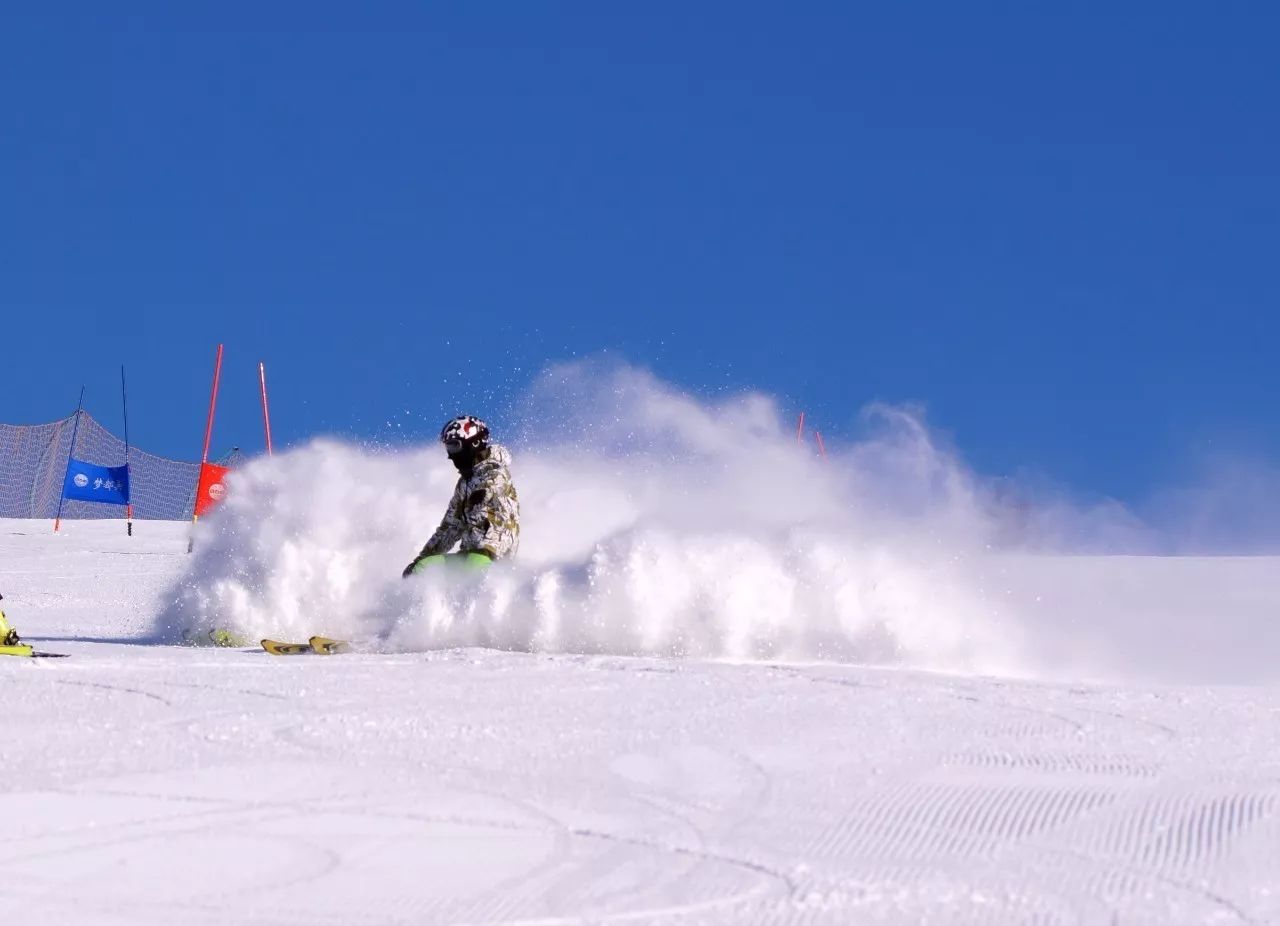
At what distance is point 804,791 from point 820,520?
6.30 m

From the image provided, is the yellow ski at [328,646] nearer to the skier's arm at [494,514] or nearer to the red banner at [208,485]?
the skier's arm at [494,514]

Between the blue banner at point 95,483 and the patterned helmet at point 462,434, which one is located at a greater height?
the blue banner at point 95,483

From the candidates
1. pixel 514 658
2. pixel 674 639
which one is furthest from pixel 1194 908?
pixel 674 639

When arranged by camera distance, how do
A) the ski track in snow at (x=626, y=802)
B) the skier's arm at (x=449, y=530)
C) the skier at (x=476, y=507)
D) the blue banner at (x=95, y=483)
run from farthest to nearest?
the blue banner at (x=95, y=483), the skier's arm at (x=449, y=530), the skier at (x=476, y=507), the ski track in snow at (x=626, y=802)

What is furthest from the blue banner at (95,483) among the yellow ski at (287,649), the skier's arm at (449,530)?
the yellow ski at (287,649)

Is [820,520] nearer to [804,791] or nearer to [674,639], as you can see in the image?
[674,639]

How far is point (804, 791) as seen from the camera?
13.3ft

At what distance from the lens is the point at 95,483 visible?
3092 centimetres

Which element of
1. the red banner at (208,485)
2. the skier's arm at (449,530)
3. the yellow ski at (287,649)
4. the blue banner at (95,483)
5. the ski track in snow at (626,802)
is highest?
the blue banner at (95,483)

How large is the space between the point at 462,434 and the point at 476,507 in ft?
1.76

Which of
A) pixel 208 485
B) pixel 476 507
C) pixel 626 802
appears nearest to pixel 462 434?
pixel 476 507

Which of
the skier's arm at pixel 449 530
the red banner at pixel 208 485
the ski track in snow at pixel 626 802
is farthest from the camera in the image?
the red banner at pixel 208 485

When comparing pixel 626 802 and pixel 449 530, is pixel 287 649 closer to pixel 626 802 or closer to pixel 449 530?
pixel 449 530

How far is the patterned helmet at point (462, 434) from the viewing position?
33.2 feet
